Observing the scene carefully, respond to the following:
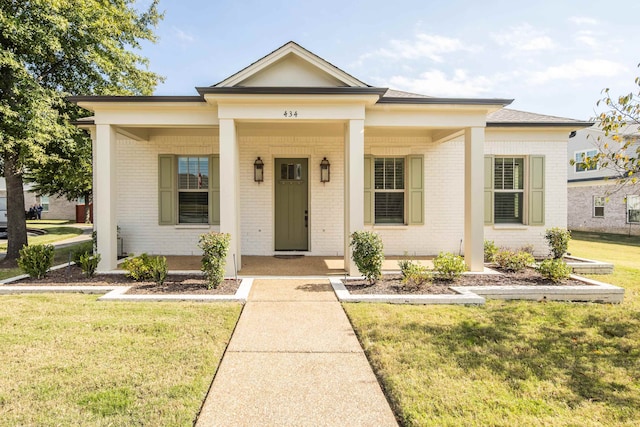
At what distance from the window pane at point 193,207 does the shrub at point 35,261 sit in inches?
130

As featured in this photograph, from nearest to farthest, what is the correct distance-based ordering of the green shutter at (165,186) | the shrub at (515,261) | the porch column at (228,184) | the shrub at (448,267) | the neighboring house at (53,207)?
1. the shrub at (448,267)
2. the porch column at (228,184)
3. the shrub at (515,261)
4. the green shutter at (165,186)
5. the neighboring house at (53,207)

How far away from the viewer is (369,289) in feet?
19.4

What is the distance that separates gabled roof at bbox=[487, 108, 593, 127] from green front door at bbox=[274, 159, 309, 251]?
5096 millimetres

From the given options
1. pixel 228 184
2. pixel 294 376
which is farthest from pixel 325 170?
pixel 294 376

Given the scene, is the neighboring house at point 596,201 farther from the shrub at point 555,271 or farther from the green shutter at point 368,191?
the shrub at point 555,271

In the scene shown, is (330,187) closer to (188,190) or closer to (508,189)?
(188,190)

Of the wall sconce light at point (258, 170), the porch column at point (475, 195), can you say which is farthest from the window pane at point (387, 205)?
the wall sconce light at point (258, 170)

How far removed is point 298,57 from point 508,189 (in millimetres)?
6574

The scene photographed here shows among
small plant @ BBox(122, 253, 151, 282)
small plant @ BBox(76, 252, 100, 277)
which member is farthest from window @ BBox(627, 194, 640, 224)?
small plant @ BBox(76, 252, 100, 277)

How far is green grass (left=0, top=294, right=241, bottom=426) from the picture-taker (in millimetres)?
2584

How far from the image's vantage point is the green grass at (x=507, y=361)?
2.64 m

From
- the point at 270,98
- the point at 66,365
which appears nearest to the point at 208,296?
the point at 66,365

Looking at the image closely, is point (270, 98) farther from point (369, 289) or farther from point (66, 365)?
point (66, 365)

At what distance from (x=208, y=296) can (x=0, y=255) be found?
359 inches
